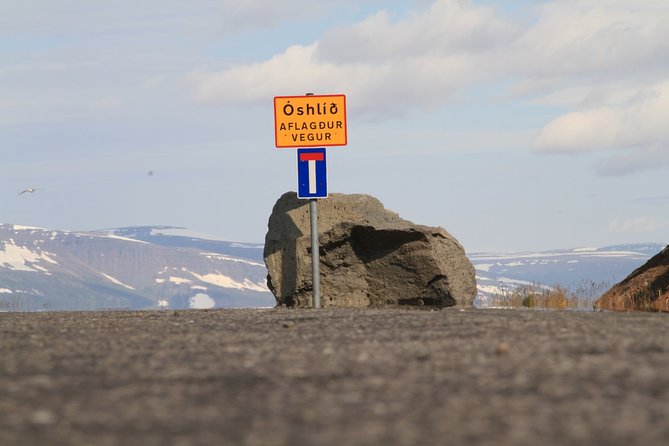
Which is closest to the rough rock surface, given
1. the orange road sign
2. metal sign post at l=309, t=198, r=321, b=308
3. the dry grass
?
the dry grass

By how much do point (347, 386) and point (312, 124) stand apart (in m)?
13.7

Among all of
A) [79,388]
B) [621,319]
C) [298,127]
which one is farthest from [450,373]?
[298,127]

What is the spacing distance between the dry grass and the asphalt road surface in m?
9.62

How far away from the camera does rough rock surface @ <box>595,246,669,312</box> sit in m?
22.8

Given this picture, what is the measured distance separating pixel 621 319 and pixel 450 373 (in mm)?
6584

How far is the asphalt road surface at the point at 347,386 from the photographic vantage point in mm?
6758

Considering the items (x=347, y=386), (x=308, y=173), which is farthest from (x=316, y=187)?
(x=347, y=386)

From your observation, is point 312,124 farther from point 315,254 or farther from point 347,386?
point 347,386

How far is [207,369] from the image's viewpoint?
384 inches

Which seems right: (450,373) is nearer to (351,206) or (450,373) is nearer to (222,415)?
(222,415)

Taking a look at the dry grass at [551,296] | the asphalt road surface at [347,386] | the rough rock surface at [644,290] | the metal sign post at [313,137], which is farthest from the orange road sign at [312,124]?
the asphalt road surface at [347,386]

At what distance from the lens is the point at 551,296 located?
78.0 feet

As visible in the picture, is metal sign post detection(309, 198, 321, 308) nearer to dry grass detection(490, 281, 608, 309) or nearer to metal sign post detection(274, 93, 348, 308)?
metal sign post detection(274, 93, 348, 308)

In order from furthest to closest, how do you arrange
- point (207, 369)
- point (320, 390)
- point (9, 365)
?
point (9, 365) < point (207, 369) < point (320, 390)
